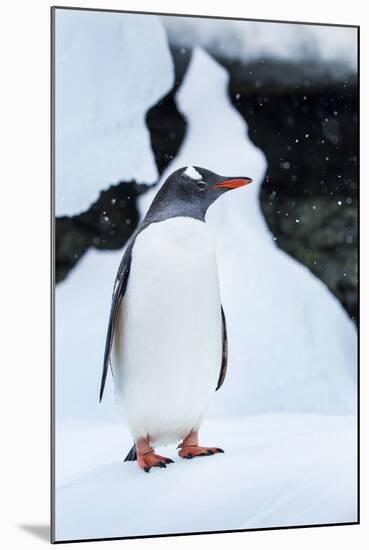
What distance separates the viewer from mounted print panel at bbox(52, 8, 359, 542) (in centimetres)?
338

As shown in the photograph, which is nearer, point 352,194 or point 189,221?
point 189,221

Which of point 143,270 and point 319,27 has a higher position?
point 319,27

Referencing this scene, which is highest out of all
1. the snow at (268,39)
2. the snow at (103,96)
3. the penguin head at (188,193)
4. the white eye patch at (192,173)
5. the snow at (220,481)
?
the snow at (268,39)

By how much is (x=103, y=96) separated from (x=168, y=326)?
74cm

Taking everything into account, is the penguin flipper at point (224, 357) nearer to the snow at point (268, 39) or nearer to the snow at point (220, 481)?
the snow at point (220, 481)

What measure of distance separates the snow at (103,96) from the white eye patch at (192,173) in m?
0.11

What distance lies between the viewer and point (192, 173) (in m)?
3.51

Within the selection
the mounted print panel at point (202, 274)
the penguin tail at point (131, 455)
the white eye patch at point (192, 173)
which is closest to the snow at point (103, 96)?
the mounted print panel at point (202, 274)

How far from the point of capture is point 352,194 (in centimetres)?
372

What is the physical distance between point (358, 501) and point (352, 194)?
1.03 metres

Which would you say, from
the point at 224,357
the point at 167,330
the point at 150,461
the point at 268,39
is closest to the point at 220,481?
the point at 150,461

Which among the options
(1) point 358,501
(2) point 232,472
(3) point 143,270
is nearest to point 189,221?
(3) point 143,270

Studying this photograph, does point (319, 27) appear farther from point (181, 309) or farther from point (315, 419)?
point (315, 419)

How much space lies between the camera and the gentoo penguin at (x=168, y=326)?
11.1 ft
